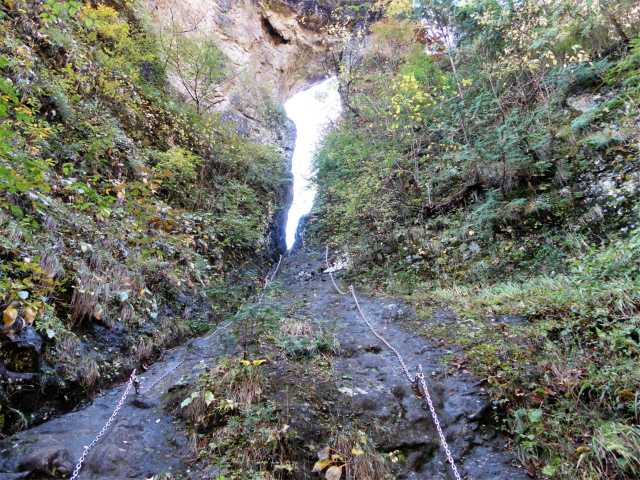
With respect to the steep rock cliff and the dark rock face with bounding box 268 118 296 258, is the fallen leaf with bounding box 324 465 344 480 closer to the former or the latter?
the steep rock cliff

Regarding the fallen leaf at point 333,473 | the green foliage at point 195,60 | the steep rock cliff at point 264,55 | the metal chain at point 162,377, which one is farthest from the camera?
the steep rock cliff at point 264,55

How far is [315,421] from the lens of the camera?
3438mm

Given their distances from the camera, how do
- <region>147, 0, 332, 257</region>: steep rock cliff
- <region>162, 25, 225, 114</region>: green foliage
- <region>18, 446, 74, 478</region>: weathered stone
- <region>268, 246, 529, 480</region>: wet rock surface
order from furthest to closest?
<region>147, 0, 332, 257</region>: steep rock cliff → <region>162, 25, 225, 114</region>: green foliage → <region>268, 246, 529, 480</region>: wet rock surface → <region>18, 446, 74, 478</region>: weathered stone

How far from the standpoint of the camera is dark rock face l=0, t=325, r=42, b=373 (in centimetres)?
322

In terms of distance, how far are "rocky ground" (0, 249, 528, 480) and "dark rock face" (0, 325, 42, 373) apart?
64cm

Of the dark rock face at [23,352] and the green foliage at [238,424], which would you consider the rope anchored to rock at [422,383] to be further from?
the dark rock face at [23,352]

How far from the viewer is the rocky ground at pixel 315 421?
9.55 feet

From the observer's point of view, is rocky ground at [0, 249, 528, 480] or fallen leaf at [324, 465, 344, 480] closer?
fallen leaf at [324, 465, 344, 480]

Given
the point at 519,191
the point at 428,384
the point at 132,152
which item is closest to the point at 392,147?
the point at 519,191

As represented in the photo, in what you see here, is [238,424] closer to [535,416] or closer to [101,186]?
[535,416]

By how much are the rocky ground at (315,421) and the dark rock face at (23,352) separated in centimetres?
64

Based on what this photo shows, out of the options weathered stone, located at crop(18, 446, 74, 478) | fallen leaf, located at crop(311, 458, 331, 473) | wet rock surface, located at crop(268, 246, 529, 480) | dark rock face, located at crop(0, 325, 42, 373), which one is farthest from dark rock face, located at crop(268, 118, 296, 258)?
fallen leaf, located at crop(311, 458, 331, 473)

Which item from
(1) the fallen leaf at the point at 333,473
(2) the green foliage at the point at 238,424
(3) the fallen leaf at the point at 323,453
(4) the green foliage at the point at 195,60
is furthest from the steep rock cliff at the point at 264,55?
(1) the fallen leaf at the point at 333,473

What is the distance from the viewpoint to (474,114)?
8.98 meters
